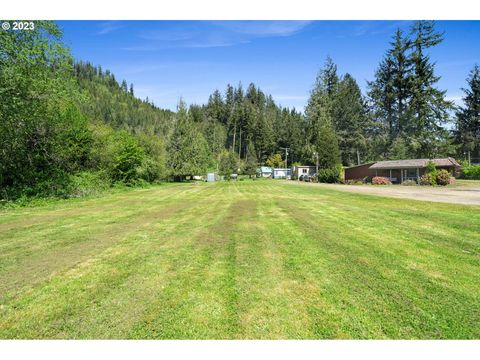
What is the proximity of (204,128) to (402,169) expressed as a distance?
63892mm

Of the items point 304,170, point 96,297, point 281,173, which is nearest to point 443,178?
point 304,170

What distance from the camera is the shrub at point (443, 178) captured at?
Answer: 97.9 feet

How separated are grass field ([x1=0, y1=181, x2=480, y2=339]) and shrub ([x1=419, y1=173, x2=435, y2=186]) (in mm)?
25410

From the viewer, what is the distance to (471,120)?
5362 cm

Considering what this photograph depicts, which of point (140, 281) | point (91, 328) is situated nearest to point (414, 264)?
point (140, 281)

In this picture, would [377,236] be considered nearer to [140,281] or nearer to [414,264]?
[414,264]

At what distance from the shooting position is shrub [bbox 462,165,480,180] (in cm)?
3819

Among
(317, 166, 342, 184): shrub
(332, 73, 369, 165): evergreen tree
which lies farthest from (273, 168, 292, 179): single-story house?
(317, 166, 342, 184): shrub

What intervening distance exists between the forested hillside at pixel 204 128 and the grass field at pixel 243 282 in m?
10.0

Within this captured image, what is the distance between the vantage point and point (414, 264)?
526 cm

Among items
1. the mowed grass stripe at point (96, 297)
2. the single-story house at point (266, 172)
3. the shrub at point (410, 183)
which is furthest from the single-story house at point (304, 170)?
the mowed grass stripe at point (96, 297)

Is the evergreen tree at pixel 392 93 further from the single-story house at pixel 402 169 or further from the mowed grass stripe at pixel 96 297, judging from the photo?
the mowed grass stripe at pixel 96 297

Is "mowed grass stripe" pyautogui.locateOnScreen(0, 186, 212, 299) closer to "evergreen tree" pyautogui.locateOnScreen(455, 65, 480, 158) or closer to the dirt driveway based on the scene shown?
the dirt driveway

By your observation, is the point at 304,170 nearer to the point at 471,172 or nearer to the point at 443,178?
the point at 471,172
